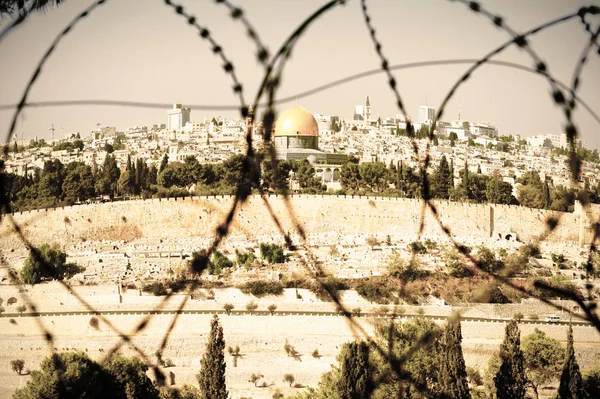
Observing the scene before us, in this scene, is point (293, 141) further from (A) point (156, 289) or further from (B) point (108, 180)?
(A) point (156, 289)

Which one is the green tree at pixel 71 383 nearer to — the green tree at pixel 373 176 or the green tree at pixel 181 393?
the green tree at pixel 181 393

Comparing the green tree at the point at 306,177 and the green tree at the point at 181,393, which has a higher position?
the green tree at the point at 306,177

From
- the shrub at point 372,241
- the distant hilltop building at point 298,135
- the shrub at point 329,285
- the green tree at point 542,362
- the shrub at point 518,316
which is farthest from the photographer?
the distant hilltop building at point 298,135

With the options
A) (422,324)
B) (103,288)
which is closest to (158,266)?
(103,288)

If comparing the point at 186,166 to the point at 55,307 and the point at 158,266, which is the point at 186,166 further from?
the point at 55,307

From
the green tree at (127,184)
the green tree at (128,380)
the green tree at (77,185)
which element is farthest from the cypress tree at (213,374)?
the green tree at (127,184)
